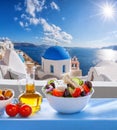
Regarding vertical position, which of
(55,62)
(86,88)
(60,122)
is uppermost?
(55,62)

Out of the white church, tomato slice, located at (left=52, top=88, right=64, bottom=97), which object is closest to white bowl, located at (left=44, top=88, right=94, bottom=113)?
tomato slice, located at (left=52, top=88, right=64, bottom=97)

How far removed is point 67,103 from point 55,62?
6.64m

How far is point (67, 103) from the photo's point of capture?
994mm

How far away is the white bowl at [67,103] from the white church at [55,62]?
6369mm

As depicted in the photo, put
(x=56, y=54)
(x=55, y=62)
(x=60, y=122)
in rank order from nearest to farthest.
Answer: (x=60, y=122) → (x=56, y=54) → (x=55, y=62)

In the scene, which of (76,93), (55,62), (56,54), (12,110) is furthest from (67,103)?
(55,62)

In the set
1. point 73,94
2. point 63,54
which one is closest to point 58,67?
point 63,54

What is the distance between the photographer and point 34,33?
1312 centimetres

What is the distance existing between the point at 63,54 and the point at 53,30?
249 inches

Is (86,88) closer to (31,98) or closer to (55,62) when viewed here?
(31,98)

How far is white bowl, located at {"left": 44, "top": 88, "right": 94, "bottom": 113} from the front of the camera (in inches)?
38.9

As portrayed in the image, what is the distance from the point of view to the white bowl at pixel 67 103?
99 cm

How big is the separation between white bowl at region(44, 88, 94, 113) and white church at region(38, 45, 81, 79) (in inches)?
251

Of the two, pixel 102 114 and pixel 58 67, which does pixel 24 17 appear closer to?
pixel 58 67
